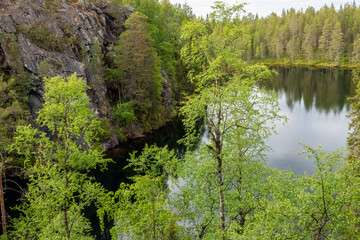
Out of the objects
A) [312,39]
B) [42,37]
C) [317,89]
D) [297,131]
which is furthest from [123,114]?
[312,39]

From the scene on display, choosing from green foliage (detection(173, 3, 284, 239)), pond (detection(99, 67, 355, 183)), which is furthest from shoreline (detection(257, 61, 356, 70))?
green foliage (detection(173, 3, 284, 239))

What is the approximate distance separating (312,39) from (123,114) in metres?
119

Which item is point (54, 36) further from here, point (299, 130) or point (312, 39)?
point (312, 39)

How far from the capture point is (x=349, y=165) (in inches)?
357

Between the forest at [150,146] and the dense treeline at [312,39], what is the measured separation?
7379 cm

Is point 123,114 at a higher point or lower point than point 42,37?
lower

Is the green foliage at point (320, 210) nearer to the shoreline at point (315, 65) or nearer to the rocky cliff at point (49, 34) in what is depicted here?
the rocky cliff at point (49, 34)

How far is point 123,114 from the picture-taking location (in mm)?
41844

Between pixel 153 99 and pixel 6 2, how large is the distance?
25485 mm

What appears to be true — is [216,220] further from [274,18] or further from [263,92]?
[274,18]

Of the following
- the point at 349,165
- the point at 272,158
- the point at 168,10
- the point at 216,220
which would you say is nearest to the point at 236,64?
→ the point at 349,165

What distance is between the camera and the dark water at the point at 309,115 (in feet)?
116

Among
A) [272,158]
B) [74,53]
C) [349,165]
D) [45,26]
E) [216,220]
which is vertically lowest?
[272,158]

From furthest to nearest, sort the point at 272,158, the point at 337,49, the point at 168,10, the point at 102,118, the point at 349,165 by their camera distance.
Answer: the point at 337,49
the point at 168,10
the point at 102,118
the point at 272,158
the point at 349,165
